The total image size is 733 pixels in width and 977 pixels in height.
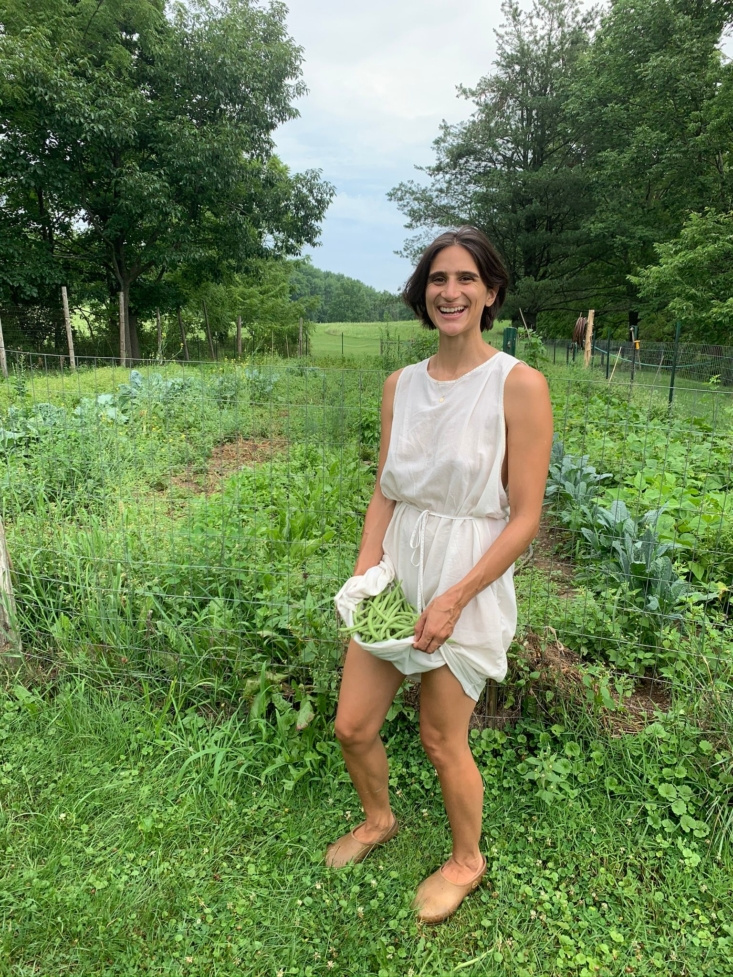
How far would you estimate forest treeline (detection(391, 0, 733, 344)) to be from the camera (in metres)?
17.1

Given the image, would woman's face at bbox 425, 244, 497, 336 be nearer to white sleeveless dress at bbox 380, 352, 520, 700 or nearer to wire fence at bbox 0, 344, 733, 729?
white sleeveless dress at bbox 380, 352, 520, 700

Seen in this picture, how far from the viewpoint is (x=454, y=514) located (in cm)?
149

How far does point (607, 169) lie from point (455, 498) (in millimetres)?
24902

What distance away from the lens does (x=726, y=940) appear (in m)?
1.58

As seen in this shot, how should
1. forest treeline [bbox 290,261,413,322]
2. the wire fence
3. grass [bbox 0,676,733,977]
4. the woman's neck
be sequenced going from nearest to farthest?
the woman's neck < grass [bbox 0,676,733,977] < the wire fence < forest treeline [bbox 290,261,413,322]

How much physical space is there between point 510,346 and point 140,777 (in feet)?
23.7

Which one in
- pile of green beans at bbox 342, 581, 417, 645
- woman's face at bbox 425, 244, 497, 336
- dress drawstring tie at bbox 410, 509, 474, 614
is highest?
woman's face at bbox 425, 244, 497, 336

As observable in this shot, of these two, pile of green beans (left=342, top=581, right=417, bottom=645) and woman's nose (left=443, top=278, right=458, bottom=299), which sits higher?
woman's nose (left=443, top=278, right=458, bottom=299)

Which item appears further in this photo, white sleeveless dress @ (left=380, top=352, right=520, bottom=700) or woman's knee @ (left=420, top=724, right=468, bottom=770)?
woman's knee @ (left=420, top=724, right=468, bottom=770)

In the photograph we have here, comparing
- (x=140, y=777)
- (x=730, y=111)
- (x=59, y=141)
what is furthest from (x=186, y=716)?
(x=730, y=111)

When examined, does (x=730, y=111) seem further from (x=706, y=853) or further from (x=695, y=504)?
(x=706, y=853)

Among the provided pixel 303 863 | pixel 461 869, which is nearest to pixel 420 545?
pixel 461 869

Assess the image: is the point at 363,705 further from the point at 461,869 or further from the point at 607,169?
the point at 607,169

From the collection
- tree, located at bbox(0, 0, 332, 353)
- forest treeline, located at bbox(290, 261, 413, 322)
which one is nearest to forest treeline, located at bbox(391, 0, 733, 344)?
tree, located at bbox(0, 0, 332, 353)
